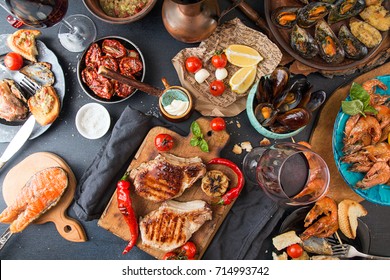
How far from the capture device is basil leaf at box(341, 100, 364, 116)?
8.30ft

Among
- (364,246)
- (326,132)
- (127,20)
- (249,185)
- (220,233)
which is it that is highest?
(127,20)

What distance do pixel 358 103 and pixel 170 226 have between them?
4.96 feet

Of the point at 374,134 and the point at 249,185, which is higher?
the point at 374,134

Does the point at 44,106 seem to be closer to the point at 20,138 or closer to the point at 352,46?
the point at 20,138

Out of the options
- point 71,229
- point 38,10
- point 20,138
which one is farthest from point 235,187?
point 38,10

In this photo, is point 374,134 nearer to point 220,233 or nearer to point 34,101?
point 220,233

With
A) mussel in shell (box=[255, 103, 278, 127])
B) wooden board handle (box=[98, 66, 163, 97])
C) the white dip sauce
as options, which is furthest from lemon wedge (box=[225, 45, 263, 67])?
wooden board handle (box=[98, 66, 163, 97])

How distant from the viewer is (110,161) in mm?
2664

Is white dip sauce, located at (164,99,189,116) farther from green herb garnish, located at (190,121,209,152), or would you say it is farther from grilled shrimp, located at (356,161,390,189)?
grilled shrimp, located at (356,161,390,189)

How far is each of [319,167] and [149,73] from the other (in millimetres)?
1383

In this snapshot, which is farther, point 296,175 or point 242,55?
point 242,55

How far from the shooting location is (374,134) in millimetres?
2643

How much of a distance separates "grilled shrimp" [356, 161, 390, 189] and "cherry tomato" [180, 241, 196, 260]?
1.22m

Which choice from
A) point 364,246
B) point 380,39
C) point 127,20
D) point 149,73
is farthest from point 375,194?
point 127,20
